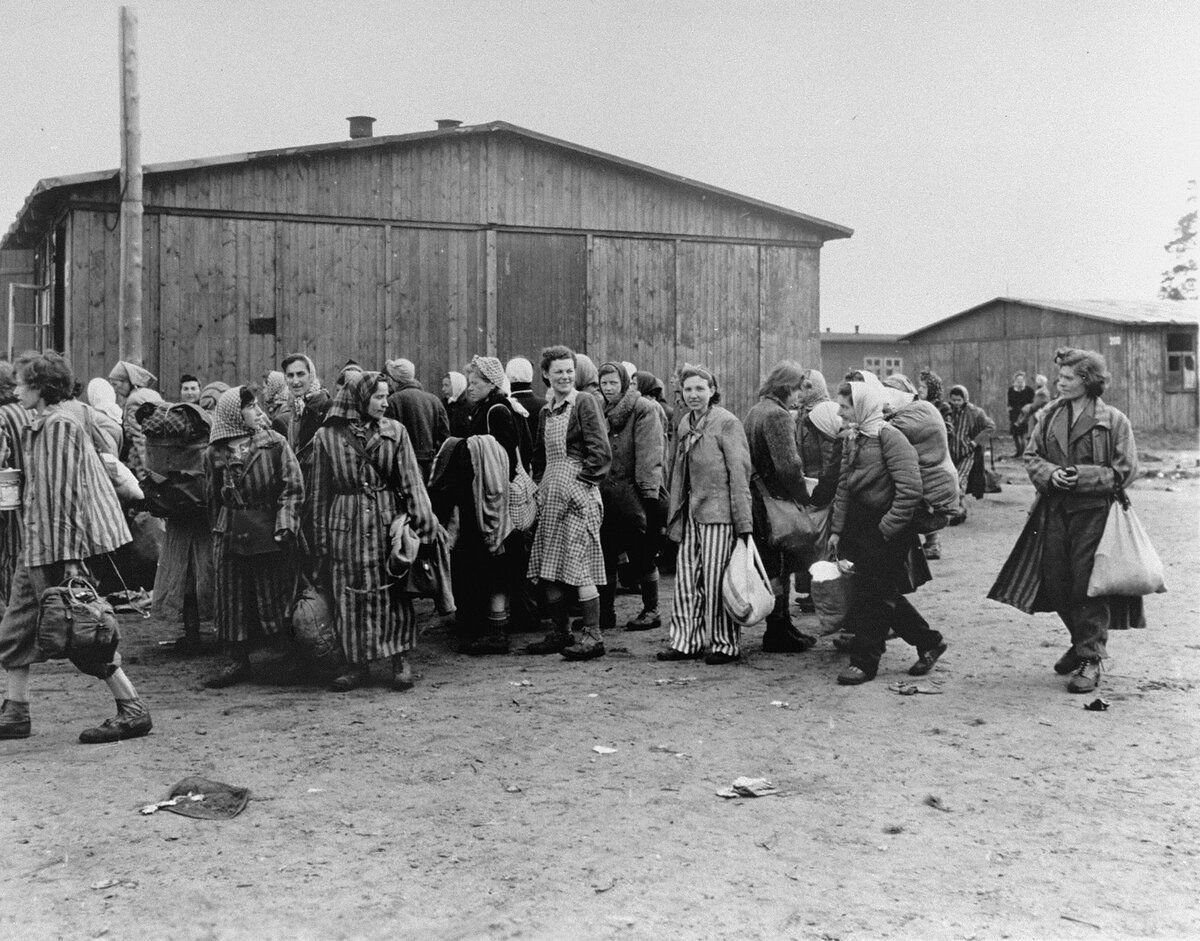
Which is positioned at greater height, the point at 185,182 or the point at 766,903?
the point at 185,182

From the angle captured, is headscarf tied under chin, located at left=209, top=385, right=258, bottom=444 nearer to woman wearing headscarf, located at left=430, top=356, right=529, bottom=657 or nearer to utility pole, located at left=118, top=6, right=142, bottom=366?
woman wearing headscarf, located at left=430, top=356, right=529, bottom=657

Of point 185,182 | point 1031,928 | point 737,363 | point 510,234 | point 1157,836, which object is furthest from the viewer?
point 737,363

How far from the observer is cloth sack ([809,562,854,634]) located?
7.02 m

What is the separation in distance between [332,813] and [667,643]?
3.84 metres

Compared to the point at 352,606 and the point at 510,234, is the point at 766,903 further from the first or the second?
the point at 510,234

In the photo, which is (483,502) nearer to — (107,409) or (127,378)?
(107,409)

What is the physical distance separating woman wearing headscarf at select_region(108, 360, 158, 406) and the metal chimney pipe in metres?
7.53

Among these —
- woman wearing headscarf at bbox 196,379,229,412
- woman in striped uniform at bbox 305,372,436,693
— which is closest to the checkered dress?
woman in striped uniform at bbox 305,372,436,693

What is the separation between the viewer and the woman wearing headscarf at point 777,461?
7789 millimetres

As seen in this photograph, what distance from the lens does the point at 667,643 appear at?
827 centimetres

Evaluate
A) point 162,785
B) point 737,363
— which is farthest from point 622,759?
point 737,363

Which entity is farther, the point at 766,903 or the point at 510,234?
the point at 510,234

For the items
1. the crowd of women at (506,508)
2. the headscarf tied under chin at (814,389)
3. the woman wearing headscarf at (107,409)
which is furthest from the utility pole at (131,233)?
the headscarf tied under chin at (814,389)

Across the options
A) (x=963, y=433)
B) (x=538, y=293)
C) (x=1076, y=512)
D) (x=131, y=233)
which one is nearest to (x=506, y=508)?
(x=1076, y=512)
